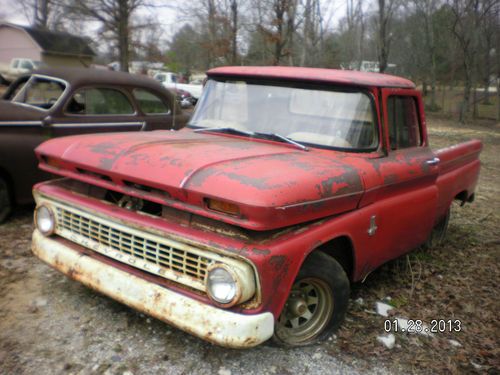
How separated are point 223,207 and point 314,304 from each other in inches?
39.3

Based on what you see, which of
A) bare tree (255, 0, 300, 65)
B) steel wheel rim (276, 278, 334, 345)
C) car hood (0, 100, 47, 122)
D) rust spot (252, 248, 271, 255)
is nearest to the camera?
rust spot (252, 248, 271, 255)

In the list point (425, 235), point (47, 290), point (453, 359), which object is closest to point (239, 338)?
point (453, 359)

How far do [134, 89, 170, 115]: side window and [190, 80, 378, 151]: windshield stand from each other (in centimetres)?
267

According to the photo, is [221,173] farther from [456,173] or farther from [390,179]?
[456,173]

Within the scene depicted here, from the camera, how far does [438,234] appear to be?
4.82 meters

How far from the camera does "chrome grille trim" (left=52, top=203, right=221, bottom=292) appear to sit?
2.42 meters

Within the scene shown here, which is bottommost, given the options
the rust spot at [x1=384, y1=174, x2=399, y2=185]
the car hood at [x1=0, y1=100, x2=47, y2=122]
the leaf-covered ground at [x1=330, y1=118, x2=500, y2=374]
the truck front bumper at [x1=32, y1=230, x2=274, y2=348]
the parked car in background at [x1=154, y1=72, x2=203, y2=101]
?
the leaf-covered ground at [x1=330, y1=118, x2=500, y2=374]

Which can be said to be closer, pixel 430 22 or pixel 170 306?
pixel 170 306

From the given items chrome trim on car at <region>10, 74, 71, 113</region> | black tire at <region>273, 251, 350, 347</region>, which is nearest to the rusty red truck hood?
black tire at <region>273, 251, 350, 347</region>

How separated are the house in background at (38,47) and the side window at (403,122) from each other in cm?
3105

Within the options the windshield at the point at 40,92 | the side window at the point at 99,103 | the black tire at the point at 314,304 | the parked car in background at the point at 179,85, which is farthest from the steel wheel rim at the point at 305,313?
the parked car in background at the point at 179,85

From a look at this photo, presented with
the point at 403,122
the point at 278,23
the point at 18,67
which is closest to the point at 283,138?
the point at 403,122

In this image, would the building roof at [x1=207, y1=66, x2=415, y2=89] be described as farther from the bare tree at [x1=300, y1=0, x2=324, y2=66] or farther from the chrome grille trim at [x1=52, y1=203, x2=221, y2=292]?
the bare tree at [x1=300, y1=0, x2=324, y2=66]

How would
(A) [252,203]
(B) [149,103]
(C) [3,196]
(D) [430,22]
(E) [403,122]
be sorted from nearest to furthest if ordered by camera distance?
(A) [252,203]
(E) [403,122]
(C) [3,196]
(B) [149,103]
(D) [430,22]
